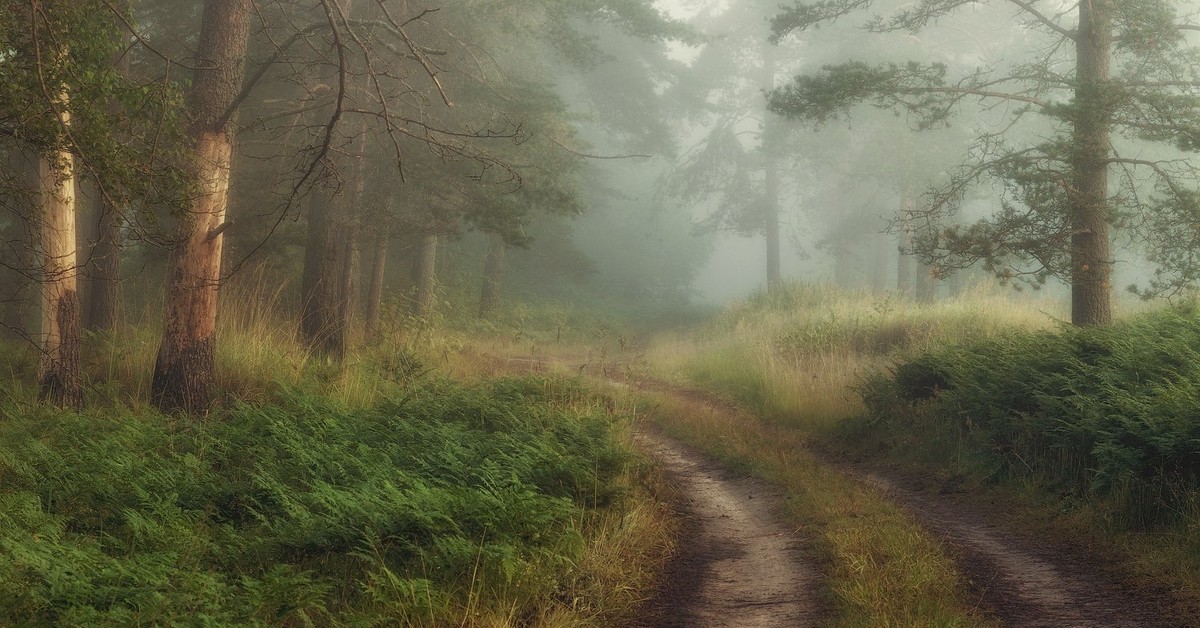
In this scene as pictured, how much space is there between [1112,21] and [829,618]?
10024 millimetres

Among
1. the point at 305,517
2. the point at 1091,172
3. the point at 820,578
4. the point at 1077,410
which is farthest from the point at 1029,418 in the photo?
the point at 305,517

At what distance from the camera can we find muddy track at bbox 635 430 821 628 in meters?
4.95

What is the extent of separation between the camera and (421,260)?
21.2 m

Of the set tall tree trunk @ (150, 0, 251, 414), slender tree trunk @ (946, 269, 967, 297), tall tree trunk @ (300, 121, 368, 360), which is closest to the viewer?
tall tree trunk @ (150, 0, 251, 414)

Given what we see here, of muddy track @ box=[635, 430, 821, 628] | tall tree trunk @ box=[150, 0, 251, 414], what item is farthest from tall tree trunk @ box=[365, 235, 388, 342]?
muddy track @ box=[635, 430, 821, 628]

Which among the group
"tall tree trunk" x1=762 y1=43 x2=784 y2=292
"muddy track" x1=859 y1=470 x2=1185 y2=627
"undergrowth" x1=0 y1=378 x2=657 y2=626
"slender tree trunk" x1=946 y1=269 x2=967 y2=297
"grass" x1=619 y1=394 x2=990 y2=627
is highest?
"tall tree trunk" x1=762 y1=43 x2=784 y2=292

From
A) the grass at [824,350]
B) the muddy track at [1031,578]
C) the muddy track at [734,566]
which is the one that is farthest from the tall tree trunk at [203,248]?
the grass at [824,350]

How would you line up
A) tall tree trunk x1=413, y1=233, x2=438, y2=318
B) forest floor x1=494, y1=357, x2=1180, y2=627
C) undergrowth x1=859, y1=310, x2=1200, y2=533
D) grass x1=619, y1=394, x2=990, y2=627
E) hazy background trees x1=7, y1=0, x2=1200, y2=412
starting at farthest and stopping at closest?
tall tree trunk x1=413, y1=233, x2=438, y2=318, hazy background trees x1=7, y1=0, x2=1200, y2=412, undergrowth x1=859, y1=310, x2=1200, y2=533, forest floor x1=494, y1=357, x2=1180, y2=627, grass x1=619, y1=394, x2=990, y2=627

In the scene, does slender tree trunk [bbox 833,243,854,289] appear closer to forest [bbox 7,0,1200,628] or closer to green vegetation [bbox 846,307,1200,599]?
forest [bbox 7,0,1200,628]

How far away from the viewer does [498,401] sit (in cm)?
873

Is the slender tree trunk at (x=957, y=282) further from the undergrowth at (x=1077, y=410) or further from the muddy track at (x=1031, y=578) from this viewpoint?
the muddy track at (x=1031, y=578)

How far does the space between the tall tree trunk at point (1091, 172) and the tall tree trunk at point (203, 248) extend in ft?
32.0

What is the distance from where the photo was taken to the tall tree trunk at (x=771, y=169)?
34.4 metres

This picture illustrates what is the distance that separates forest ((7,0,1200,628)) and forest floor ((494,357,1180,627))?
4 cm
